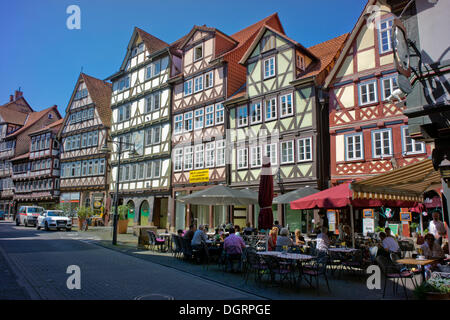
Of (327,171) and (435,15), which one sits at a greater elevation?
(435,15)

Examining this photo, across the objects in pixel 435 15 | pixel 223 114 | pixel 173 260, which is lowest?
pixel 173 260

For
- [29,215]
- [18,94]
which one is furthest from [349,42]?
[18,94]

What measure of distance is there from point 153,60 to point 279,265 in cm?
2591

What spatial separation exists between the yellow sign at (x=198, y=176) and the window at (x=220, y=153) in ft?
4.17

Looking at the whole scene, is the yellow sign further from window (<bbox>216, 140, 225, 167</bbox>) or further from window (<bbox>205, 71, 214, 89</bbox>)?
window (<bbox>205, 71, 214, 89</bbox>)

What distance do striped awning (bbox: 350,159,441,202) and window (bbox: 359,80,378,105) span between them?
6.18 meters

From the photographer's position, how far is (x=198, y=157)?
25.0 m

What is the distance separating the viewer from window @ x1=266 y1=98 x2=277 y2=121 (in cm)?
2058

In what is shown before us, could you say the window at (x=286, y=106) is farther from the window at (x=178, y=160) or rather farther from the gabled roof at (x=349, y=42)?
the window at (x=178, y=160)

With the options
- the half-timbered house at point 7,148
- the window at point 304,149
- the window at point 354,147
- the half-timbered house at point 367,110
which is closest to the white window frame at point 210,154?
the window at point 304,149

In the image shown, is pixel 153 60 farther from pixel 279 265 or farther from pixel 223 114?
pixel 279 265

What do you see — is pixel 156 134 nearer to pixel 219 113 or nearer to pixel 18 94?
pixel 219 113

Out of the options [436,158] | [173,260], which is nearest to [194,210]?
[173,260]
